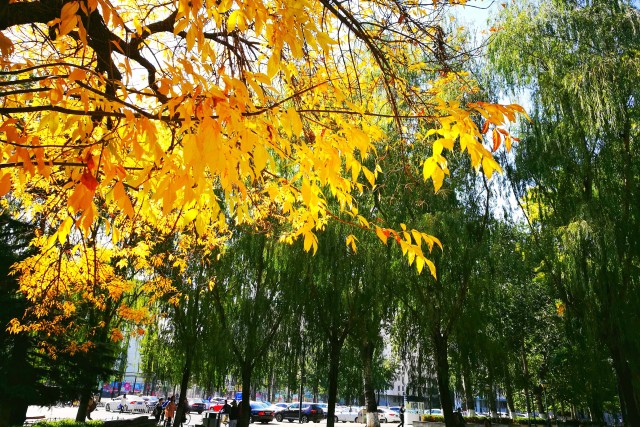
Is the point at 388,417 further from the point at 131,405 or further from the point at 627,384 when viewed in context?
the point at 627,384

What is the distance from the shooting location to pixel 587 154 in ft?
29.0

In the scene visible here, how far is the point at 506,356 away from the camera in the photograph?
1038cm

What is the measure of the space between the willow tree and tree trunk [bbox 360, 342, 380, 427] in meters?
5.14

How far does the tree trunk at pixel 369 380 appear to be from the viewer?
42.0ft

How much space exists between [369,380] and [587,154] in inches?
320

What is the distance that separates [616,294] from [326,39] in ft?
28.0

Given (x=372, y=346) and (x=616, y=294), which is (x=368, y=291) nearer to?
(x=372, y=346)

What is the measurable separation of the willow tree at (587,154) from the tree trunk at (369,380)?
514cm

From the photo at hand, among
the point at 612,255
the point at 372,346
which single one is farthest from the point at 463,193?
the point at 372,346

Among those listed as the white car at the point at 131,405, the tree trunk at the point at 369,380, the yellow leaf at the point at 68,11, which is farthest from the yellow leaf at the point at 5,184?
the white car at the point at 131,405

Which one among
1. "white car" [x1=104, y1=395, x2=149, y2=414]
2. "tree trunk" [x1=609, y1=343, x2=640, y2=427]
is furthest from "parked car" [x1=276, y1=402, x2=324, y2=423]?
"tree trunk" [x1=609, y1=343, x2=640, y2=427]

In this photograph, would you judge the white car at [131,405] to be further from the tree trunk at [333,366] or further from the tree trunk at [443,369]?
the tree trunk at [443,369]

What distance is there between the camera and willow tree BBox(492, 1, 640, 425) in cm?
822

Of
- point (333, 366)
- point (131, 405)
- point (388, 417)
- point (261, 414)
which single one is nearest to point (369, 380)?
point (333, 366)
